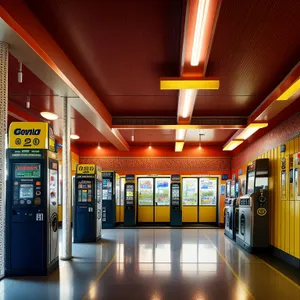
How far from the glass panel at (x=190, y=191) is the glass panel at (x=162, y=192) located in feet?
2.39

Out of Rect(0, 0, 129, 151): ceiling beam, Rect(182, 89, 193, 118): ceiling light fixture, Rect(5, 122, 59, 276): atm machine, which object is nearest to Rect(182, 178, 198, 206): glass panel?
Rect(182, 89, 193, 118): ceiling light fixture

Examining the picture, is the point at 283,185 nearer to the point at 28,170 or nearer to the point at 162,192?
the point at 28,170

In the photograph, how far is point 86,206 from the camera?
10.9 meters

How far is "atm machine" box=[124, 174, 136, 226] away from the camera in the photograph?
16.3 metres

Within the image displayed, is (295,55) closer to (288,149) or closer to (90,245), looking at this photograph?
(288,149)

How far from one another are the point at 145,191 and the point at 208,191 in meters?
2.86

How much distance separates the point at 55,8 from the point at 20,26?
0.48 meters

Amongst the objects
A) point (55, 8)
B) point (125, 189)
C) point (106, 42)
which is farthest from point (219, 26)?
point (125, 189)

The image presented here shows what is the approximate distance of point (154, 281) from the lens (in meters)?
6.11

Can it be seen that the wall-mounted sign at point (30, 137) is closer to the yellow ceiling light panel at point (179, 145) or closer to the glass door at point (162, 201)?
the yellow ceiling light panel at point (179, 145)

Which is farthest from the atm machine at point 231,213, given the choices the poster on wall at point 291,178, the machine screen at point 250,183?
the poster on wall at point 291,178

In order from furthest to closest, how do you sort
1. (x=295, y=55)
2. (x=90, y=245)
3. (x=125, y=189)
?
(x=125, y=189) → (x=90, y=245) → (x=295, y=55)

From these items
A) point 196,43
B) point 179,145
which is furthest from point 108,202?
point 196,43

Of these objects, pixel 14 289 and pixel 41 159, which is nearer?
pixel 14 289
